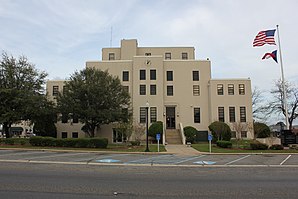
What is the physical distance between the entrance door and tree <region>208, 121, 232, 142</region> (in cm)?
552

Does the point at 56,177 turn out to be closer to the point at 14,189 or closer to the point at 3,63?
the point at 14,189

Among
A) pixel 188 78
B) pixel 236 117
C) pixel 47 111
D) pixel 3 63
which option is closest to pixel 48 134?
pixel 47 111

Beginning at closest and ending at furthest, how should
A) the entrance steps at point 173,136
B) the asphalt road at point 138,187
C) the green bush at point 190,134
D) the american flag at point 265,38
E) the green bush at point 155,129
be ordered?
the asphalt road at point 138,187, the american flag at point 265,38, the green bush at point 155,129, the green bush at point 190,134, the entrance steps at point 173,136

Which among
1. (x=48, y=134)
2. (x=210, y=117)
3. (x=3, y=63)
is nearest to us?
(x=3, y=63)

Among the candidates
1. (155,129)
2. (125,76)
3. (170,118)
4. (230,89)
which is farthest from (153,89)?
(230,89)

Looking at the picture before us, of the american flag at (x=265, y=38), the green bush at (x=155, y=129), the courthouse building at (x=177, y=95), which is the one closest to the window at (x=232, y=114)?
the courthouse building at (x=177, y=95)

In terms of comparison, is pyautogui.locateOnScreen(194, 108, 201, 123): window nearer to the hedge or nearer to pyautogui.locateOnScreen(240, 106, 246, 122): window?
pyautogui.locateOnScreen(240, 106, 246, 122): window

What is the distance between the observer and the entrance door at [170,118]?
39722 millimetres

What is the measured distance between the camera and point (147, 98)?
128ft

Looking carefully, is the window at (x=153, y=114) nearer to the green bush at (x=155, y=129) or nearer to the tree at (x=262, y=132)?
the green bush at (x=155, y=129)

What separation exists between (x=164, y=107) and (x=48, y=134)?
15.9 m

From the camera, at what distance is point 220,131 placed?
35.3 m

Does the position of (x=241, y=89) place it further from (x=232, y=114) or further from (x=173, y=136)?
(x=173, y=136)

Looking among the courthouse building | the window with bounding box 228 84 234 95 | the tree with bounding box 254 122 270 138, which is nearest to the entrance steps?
the courthouse building
